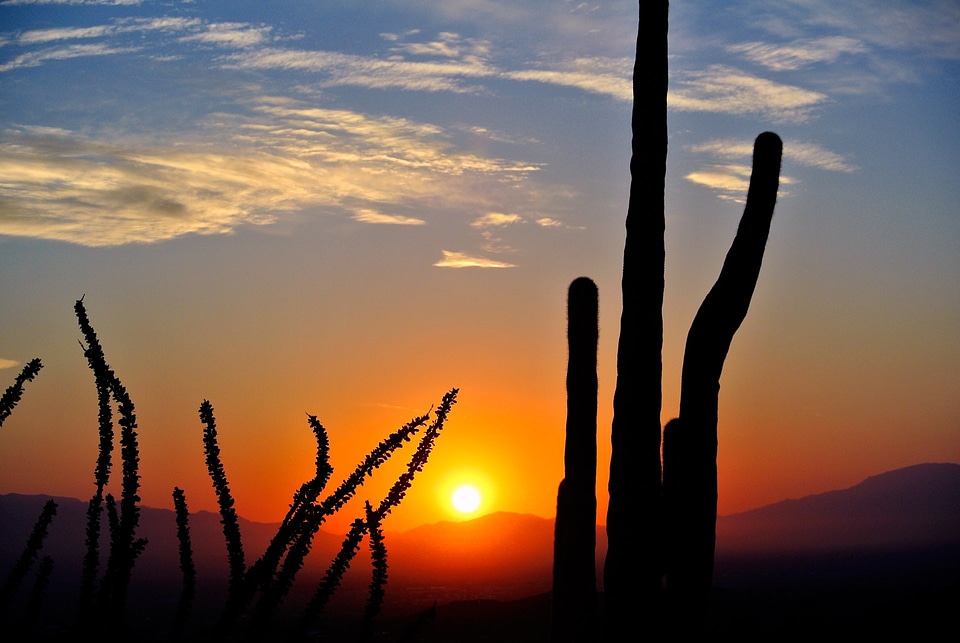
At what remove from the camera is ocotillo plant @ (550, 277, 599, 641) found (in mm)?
9297

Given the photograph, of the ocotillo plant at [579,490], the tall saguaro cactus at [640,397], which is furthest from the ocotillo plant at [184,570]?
the ocotillo plant at [579,490]

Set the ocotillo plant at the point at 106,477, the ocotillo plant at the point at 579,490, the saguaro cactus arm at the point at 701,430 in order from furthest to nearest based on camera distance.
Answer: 1. the ocotillo plant at the point at 579,490
2. the saguaro cactus arm at the point at 701,430
3. the ocotillo plant at the point at 106,477

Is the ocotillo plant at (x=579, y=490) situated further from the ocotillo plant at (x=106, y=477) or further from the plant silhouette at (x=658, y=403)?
the ocotillo plant at (x=106, y=477)

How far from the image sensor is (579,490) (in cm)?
946

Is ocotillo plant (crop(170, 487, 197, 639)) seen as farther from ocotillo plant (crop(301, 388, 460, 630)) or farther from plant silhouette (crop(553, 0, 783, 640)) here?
plant silhouette (crop(553, 0, 783, 640))

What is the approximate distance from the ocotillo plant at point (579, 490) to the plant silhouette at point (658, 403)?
1406 millimetres

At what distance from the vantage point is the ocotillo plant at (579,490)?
930cm

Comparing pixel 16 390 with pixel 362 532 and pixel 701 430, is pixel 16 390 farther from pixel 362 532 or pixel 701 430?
pixel 701 430

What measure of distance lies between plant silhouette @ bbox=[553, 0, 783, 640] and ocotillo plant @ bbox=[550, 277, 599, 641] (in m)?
1.41

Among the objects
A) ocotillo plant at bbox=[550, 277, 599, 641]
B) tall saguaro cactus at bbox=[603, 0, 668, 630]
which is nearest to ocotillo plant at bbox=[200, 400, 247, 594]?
tall saguaro cactus at bbox=[603, 0, 668, 630]

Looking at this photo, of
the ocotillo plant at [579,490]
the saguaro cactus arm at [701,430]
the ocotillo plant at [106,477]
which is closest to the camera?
the ocotillo plant at [106,477]

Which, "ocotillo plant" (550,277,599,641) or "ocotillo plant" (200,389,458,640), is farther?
"ocotillo plant" (550,277,599,641)

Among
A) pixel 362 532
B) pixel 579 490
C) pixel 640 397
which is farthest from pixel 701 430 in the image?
pixel 362 532

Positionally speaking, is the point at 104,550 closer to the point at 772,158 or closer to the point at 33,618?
the point at 33,618
